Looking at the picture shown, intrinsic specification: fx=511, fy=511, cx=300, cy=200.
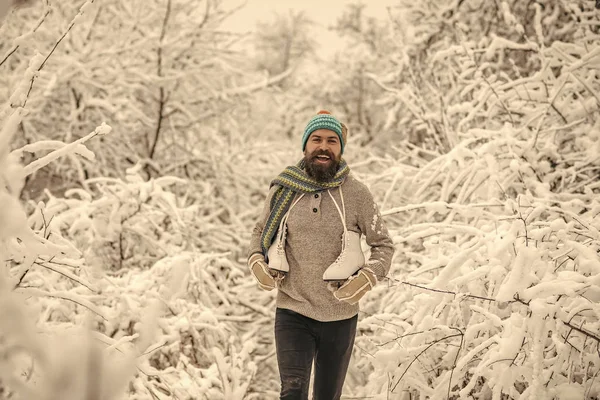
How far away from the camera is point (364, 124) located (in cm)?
1389

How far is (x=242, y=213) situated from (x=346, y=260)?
5.11 m

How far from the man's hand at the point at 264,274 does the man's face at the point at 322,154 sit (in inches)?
19.3

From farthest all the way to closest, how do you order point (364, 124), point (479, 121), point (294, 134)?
point (364, 124) < point (294, 134) < point (479, 121)

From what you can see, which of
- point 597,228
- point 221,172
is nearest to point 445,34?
point 221,172

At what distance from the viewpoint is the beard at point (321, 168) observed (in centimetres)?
250

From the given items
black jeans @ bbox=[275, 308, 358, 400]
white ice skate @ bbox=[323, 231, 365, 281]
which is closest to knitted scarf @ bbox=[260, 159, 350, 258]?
white ice skate @ bbox=[323, 231, 365, 281]

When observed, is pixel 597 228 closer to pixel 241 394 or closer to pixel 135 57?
pixel 241 394

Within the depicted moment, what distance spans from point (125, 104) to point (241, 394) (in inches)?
186

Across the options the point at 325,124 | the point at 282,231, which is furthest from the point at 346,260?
the point at 325,124

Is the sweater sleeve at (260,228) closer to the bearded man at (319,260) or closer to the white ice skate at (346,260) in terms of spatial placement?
the bearded man at (319,260)

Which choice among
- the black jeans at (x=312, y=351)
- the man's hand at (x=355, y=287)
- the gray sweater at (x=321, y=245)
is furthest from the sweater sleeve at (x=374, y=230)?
the black jeans at (x=312, y=351)

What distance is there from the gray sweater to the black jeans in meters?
0.05

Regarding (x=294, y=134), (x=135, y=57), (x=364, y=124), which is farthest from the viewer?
(x=364, y=124)

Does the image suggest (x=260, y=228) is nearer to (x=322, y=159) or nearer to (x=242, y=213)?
Answer: (x=322, y=159)
